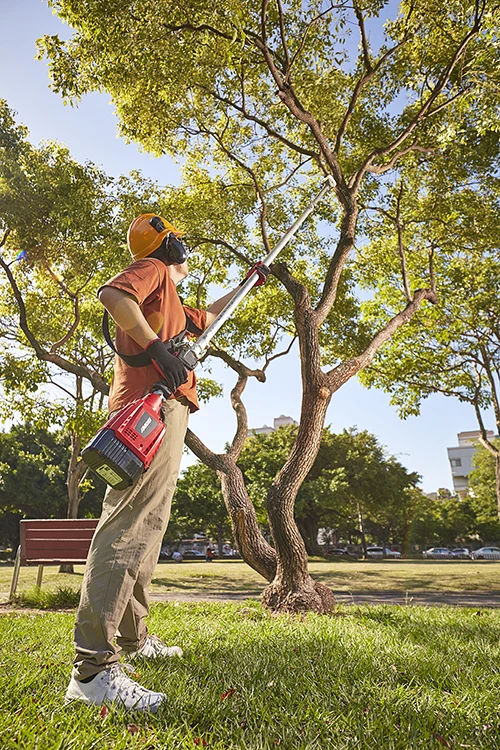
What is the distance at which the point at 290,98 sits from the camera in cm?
677

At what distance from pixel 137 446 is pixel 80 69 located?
6883mm

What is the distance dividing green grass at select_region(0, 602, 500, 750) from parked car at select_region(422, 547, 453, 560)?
57.1 meters

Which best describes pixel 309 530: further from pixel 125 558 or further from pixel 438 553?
pixel 125 558

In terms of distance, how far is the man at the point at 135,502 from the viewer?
6.70ft

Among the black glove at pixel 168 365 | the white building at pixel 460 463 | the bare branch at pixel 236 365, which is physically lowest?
the black glove at pixel 168 365

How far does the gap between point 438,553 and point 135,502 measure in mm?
60756

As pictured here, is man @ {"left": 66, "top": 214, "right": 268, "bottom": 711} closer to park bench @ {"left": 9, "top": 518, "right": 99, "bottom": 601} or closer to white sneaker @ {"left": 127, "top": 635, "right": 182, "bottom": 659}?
white sneaker @ {"left": 127, "top": 635, "right": 182, "bottom": 659}

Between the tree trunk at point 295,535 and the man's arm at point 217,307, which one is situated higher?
the man's arm at point 217,307

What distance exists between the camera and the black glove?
92.7 inches

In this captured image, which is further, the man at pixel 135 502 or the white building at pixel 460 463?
the white building at pixel 460 463

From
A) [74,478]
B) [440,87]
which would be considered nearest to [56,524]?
[440,87]

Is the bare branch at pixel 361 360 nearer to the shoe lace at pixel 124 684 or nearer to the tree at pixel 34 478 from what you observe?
the shoe lace at pixel 124 684

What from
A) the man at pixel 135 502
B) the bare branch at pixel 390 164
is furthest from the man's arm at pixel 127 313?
the bare branch at pixel 390 164

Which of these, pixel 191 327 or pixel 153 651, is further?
pixel 191 327
